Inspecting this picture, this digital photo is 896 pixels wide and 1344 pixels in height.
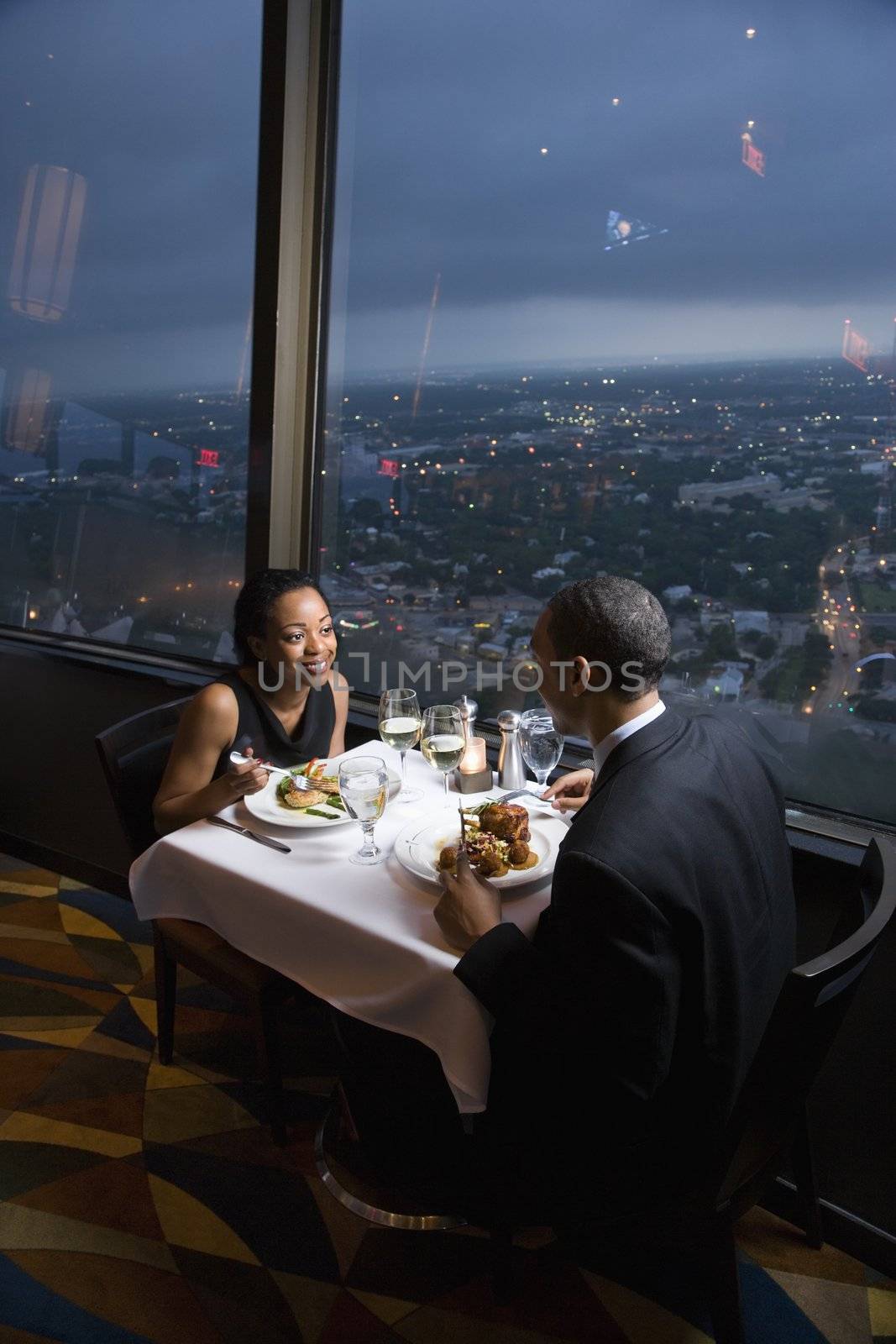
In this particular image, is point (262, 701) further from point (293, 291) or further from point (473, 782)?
point (293, 291)

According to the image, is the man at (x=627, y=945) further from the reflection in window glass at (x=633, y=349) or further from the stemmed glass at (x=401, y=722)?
the reflection in window glass at (x=633, y=349)

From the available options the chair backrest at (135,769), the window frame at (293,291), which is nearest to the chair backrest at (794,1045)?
the window frame at (293,291)

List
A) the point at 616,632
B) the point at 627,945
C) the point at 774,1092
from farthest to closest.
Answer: the point at 616,632 → the point at 774,1092 → the point at 627,945

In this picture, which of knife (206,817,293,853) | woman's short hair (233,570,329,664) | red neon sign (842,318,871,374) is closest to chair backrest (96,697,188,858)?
woman's short hair (233,570,329,664)

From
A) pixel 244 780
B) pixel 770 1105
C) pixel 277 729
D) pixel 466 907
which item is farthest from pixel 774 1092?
pixel 277 729

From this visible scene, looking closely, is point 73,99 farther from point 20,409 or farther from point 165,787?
point 165,787

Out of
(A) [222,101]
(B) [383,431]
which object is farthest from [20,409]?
(B) [383,431]
